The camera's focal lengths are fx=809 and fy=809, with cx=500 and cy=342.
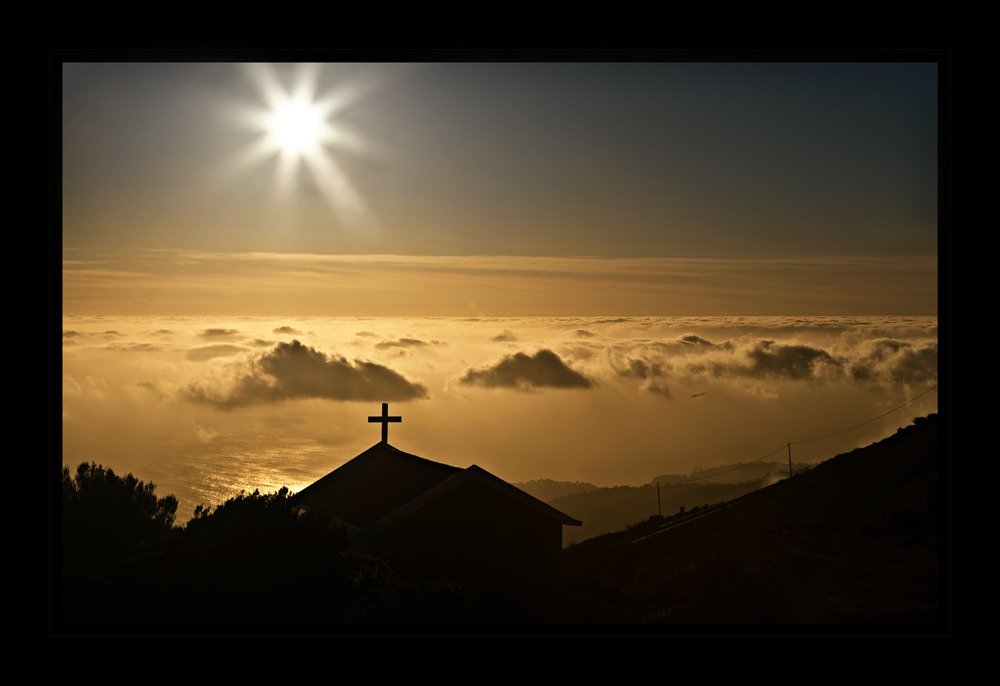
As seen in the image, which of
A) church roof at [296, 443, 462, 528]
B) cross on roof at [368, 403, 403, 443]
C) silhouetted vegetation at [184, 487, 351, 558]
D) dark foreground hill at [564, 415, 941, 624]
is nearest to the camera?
silhouetted vegetation at [184, 487, 351, 558]

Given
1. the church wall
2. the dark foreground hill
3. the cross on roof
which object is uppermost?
the cross on roof

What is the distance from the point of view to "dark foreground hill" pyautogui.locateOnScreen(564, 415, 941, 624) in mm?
9898

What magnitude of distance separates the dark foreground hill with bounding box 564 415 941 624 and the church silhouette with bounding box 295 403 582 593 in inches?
23.0

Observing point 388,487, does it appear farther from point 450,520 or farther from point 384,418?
point 450,520

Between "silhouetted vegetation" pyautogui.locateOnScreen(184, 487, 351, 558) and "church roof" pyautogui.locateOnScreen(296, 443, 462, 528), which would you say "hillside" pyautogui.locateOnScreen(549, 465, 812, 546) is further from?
"silhouetted vegetation" pyautogui.locateOnScreen(184, 487, 351, 558)

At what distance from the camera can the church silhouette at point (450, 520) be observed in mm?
8930

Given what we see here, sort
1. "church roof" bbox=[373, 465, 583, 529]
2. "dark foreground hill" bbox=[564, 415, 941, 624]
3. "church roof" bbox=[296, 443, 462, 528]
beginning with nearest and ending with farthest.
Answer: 1. "church roof" bbox=[373, 465, 583, 529]
2. "church roof" bbox=[296, 443, 462, 528]
3. "dark foreground hill" bbox=[564, 415, 941, 624]

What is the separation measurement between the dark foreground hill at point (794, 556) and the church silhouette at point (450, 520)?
1.92ft

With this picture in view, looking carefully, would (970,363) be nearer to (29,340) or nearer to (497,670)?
(497,670)

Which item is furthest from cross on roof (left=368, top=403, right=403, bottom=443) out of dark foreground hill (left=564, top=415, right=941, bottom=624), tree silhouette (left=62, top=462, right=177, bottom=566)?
tree silhouette (left=62, top=462, right=177, bottom=566)

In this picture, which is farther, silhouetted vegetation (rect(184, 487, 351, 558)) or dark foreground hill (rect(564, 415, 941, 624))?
dark foreground hill (rect(564, 415, 941, 624))

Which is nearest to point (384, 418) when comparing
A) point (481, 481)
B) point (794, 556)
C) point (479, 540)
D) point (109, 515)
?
point (481, 481)
